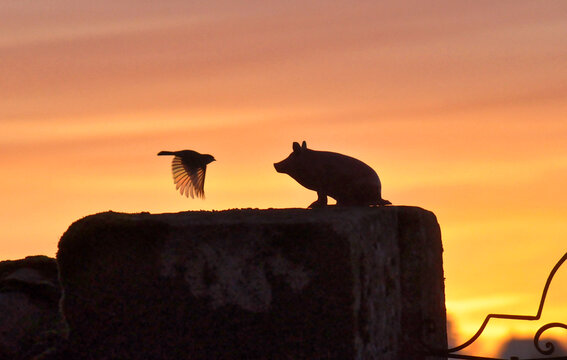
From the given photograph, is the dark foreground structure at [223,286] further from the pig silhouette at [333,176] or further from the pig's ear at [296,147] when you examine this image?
the pig's ear at [296,147]

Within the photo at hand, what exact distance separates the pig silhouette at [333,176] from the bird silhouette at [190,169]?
0.67 meters

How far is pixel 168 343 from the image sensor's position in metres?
7.39

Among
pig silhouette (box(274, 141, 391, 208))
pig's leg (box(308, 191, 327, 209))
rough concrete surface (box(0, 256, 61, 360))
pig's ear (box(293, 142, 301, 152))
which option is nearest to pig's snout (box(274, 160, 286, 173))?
pig silhouette (box(274, 141, 391, 208))

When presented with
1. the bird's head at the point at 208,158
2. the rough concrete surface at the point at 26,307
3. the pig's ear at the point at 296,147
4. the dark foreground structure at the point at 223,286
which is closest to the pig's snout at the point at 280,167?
the pig's ear at the point at 296,147

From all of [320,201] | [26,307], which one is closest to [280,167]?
[320,201]

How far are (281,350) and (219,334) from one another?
0.46m

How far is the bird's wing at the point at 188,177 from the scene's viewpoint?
8922 millimetres

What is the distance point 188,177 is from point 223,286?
6.17 feet

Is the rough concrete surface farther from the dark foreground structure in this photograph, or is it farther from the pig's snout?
the pig's snout

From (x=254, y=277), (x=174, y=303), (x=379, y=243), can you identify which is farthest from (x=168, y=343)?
(x=379, y=243)

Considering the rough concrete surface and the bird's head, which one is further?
the bird's head

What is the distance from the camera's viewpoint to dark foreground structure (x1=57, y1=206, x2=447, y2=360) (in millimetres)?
7188

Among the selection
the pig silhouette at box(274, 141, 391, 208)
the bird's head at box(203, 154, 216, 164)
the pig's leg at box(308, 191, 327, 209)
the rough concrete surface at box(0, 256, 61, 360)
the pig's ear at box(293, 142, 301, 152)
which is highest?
the pig's ear at box(293, 142, 301, 152)

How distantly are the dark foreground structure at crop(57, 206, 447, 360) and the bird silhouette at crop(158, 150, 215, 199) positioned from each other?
99 cm
